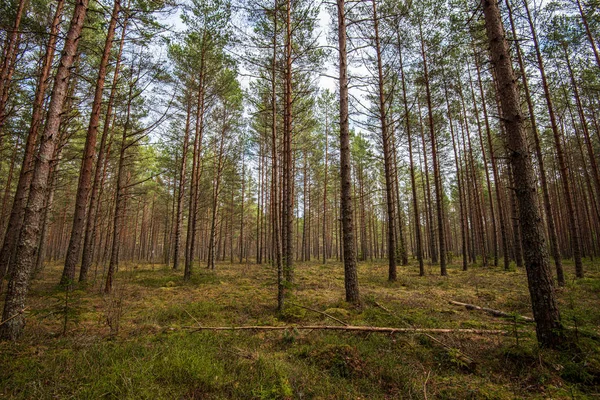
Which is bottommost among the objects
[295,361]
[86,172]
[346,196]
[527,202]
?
[295,361]

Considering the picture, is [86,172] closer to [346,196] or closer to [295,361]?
[346,196]

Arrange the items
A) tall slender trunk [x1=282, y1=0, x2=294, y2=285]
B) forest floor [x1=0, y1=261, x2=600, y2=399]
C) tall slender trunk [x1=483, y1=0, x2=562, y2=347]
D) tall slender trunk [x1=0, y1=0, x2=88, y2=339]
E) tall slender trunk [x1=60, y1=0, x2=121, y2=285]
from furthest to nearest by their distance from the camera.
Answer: tall slender trunk [x1=60, y1=0, x2=121, y2=285] < tall slender trunk [x1=282, y1=0, x2=294, y2=285] < tall slender trunk [x1=0, y1=0, x2=88, y2=339] < tall slender trunk [x1=483, y1=0, x2=562, y2=347] < forest floor [x1=0, y1=261, x2=600, y2=399]

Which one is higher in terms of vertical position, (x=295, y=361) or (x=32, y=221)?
(x=32, y=221)

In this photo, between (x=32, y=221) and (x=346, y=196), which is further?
(x=346, y=196)

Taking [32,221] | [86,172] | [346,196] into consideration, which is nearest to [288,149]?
[346,196]

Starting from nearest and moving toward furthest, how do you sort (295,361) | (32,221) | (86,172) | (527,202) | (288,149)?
(295,361) → (527,202) → (32,221) → (288,149) → (86,172)

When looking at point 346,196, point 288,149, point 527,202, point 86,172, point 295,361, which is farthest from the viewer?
point 86,172

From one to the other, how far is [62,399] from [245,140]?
17.8m

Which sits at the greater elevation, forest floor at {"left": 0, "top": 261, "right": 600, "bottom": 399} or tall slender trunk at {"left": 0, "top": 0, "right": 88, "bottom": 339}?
tall slender trunk at {"left": 0, "top": 0, "right": 88, "bottom": 339}

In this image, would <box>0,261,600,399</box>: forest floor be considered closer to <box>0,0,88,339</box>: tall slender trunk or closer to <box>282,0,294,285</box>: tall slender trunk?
<box>0,0,88,339</box>: tall slender trunk

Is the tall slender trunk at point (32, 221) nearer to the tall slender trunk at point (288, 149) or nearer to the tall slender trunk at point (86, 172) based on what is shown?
the tall slender trunk at point (86, 172)

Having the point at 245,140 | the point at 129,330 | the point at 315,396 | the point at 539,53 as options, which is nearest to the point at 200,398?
the point at 315,396

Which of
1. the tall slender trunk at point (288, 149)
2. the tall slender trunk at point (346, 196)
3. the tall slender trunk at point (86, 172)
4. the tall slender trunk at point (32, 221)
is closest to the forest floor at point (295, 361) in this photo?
the tall slender trunk at point (32, 221)

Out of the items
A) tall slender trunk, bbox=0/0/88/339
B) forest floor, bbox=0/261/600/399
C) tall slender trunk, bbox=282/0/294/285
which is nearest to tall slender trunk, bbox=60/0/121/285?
forest floor, bbox=0/261/600/399
